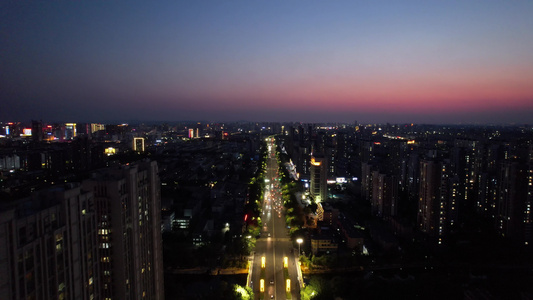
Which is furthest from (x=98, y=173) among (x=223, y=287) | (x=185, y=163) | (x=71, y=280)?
(x=185, y=163)

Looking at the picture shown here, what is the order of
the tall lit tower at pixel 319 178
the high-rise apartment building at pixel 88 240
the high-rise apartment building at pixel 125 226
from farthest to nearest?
the tall lit tower at pixel 319 178 → the high-rise apartment building at pixel 125 226 → the high-rise apartment building at pixel 88 240

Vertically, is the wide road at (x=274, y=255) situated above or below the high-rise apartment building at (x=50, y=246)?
below

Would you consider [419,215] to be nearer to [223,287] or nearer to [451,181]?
[451,181]

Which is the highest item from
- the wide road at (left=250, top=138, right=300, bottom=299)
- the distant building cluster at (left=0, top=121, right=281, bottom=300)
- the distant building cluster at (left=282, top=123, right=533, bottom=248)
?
the distant building cluster at (left=0, top=121, right=281, bottom=300)

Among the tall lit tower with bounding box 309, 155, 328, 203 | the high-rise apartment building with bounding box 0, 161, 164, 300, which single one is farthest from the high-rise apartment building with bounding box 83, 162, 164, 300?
the tall lit tower with bounding box 309, 155, 328, 203

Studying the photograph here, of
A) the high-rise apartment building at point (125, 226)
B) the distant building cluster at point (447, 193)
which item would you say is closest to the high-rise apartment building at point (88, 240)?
the high-rise apartment building at point (125, 226)

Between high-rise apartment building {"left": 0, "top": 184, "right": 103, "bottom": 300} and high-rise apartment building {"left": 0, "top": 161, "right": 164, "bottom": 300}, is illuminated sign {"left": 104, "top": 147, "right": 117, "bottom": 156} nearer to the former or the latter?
high-rise apartment building {"left": 0, "top": 161, "right": 164, "bottom": 300}

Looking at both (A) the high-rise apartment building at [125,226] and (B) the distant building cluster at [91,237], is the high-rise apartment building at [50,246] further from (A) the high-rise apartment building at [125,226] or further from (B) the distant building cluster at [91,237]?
(A) the high-rise apartment building at [125,226]

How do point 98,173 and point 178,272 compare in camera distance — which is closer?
point 98,173
